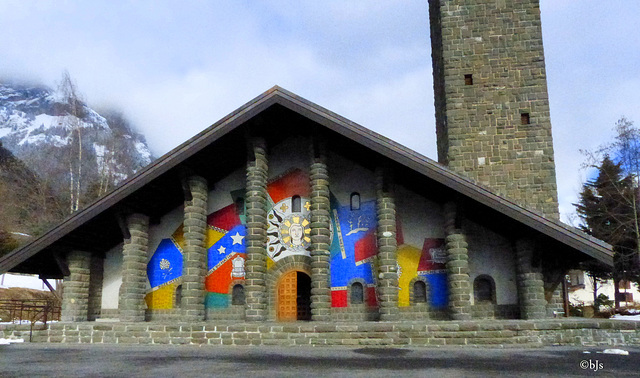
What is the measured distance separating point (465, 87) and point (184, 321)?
463 inches

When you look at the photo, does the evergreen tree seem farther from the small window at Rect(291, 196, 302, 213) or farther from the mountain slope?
the mountain slope

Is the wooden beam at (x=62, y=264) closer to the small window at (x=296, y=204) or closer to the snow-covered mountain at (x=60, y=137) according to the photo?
the small window at (x=296, y=204)

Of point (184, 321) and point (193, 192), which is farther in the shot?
point (193, 192)

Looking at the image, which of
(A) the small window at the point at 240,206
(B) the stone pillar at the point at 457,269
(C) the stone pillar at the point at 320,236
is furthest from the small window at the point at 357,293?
(A) the small window at the point at 240,206

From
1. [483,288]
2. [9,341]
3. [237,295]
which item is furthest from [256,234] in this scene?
[9,341]

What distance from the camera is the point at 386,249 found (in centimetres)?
1391

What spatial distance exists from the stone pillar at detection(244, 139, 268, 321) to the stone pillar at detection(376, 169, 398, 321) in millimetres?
3209

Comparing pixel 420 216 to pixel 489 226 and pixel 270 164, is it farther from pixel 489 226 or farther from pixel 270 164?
pixel 270 164

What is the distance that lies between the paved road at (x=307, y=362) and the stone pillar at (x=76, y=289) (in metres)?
3.12

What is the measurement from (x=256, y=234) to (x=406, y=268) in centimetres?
435

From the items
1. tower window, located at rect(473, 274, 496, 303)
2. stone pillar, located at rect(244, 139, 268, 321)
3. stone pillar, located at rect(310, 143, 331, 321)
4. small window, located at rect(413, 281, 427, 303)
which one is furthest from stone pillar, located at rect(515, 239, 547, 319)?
stone pillar, located at rect(244, 139, 268, 321)

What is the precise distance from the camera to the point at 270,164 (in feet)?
52.8

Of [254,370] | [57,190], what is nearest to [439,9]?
[254,370]

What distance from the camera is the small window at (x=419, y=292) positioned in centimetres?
1447
